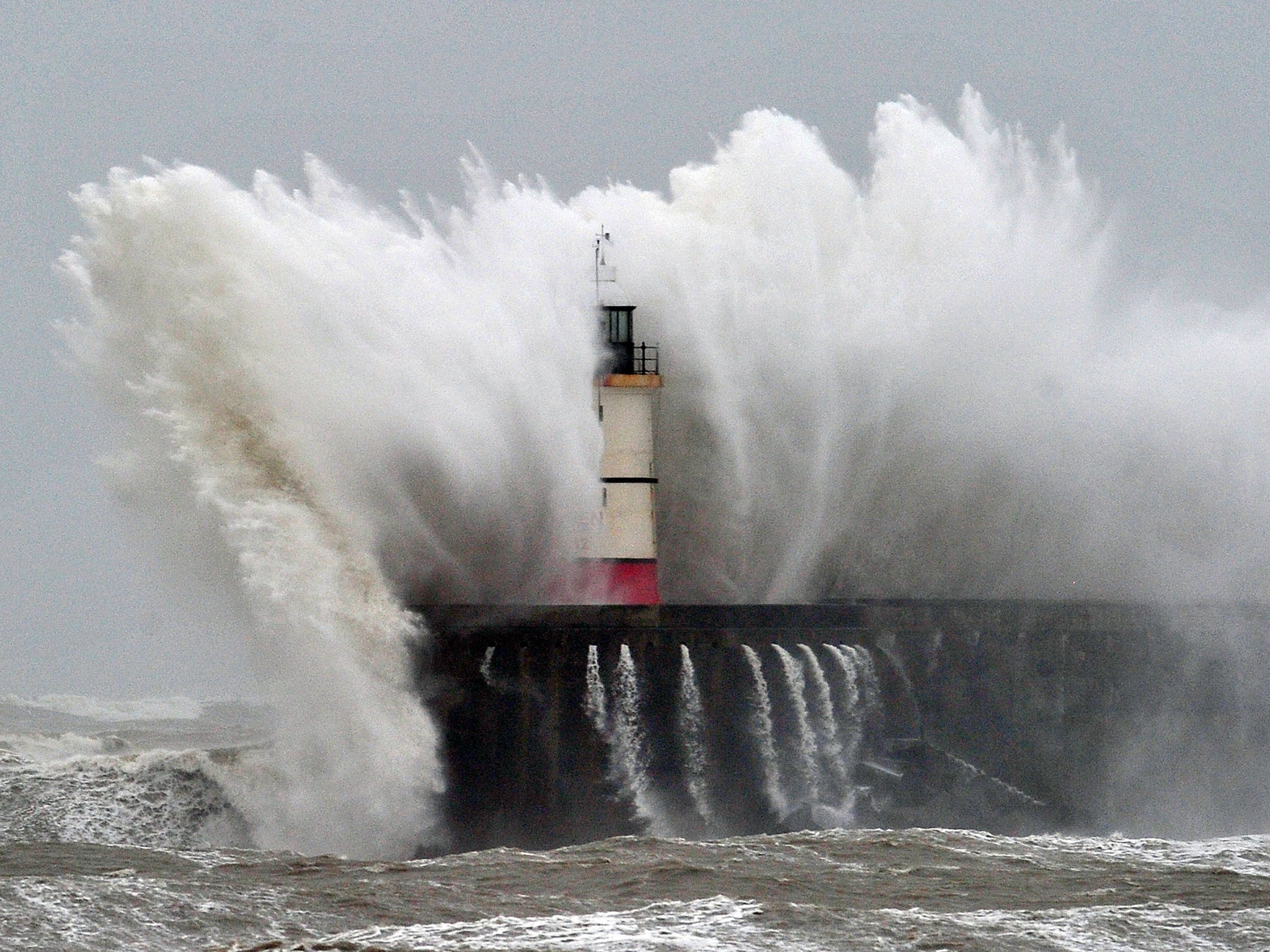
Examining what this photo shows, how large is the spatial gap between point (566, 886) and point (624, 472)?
10958mm

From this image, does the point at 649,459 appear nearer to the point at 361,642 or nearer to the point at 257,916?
the point at 361,642

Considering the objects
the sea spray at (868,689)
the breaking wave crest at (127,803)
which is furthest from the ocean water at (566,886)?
the sea spray at (868,689)

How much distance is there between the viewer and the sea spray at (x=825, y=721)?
89.3ft

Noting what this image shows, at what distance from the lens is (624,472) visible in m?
30.4

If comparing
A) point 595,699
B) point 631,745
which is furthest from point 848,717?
point 595,699

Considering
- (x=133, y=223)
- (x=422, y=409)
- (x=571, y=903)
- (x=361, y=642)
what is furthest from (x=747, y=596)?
(x=571, y=903)

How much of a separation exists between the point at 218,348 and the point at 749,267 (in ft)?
36.7

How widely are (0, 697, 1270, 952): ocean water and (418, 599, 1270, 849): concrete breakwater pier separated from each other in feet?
5.94

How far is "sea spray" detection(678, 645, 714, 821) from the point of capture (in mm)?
25953

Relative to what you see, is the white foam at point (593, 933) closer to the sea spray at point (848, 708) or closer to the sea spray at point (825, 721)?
the sea spray at point (825, 721)

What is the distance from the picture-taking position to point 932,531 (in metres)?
35.6

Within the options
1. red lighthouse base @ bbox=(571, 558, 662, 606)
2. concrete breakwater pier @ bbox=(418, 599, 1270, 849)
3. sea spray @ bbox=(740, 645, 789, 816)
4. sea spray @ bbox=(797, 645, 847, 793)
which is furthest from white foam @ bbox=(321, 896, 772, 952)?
red lighthouse base @ bbox=(571, 558, 662, 606)

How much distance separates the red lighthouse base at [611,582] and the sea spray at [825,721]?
284 cm

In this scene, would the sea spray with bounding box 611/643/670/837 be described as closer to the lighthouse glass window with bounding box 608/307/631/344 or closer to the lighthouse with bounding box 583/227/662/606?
the lighthouse with bounding box 583/227/662/606
